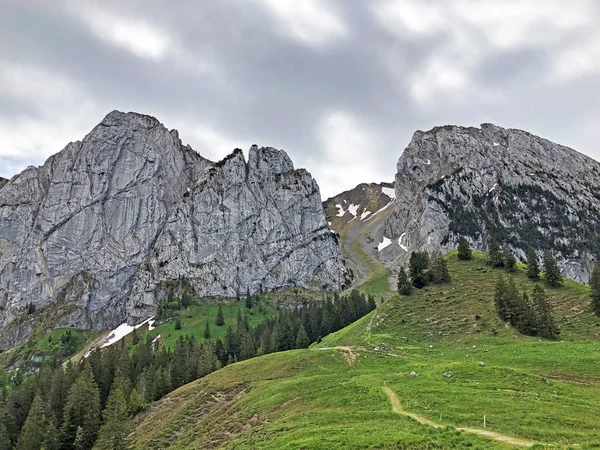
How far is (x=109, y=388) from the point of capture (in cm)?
9644

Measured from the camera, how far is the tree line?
68.3 meters

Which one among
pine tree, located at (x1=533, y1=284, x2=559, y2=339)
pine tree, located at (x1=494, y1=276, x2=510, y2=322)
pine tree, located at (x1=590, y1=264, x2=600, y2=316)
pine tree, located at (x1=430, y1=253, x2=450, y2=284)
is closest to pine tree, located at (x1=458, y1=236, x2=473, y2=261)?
pine tree, located at (x1=430, y1=253, x2=450, y2=284)

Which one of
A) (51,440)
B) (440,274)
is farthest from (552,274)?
(51,440)

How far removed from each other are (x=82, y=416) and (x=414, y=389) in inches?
2555

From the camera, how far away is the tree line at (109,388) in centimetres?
6831

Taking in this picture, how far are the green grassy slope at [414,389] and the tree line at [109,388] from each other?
8.44 meters

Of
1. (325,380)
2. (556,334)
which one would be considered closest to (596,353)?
(556,334)

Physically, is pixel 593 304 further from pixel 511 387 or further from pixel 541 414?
pixel 541 414

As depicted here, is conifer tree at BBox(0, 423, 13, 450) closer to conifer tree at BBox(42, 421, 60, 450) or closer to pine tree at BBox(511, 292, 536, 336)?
conifer tree at BBox(42, 421, 60, 450)

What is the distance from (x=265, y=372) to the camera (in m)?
64.1

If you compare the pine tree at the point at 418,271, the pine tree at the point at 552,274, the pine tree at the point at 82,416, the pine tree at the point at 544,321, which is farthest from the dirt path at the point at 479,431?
the pine tree at the point at 552,274

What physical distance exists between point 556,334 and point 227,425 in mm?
52269

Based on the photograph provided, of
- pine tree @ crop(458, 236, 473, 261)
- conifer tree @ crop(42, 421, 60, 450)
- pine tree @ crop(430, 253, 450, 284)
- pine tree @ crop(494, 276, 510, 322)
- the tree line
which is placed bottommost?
conifer tree @ crop(42, 421, 60, 450)

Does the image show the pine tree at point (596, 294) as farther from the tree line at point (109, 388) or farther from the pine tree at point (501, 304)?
the tree line at point (109, 388)
